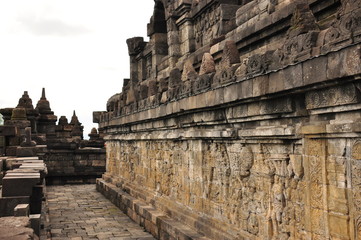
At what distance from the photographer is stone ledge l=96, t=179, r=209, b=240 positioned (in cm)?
826

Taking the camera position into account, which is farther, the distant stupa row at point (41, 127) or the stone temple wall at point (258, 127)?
the distant stupa row at point (41, 127)

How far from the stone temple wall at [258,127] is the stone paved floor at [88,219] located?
64cm

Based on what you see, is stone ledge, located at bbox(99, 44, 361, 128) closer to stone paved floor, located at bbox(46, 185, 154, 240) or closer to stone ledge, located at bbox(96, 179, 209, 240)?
stone ledge, located at bbox(96, 179, 209, 240)

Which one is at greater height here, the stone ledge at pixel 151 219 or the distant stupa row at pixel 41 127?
the distant stupa row at pixel 41 127

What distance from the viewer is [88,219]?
1287cm

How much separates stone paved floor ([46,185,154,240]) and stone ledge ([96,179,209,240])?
21 centimetres

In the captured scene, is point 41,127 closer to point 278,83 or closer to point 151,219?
point 151,219

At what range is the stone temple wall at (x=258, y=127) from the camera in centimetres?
436

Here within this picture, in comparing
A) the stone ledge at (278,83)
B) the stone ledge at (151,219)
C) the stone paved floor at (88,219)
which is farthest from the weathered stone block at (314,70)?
the stone paved floor at (88,219)

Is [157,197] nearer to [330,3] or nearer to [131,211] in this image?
[131,211]

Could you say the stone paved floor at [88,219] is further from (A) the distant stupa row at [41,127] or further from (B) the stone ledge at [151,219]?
(A) the distant stupa row at [41,127]

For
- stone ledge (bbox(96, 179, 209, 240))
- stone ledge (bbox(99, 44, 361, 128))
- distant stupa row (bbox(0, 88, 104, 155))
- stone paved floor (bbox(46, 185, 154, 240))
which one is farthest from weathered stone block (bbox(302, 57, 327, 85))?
distant stupa row (bbox(0, 88, 104, 155))

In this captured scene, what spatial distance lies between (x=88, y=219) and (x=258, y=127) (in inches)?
328

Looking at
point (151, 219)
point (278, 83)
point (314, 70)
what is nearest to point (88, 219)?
point (151, 219)
